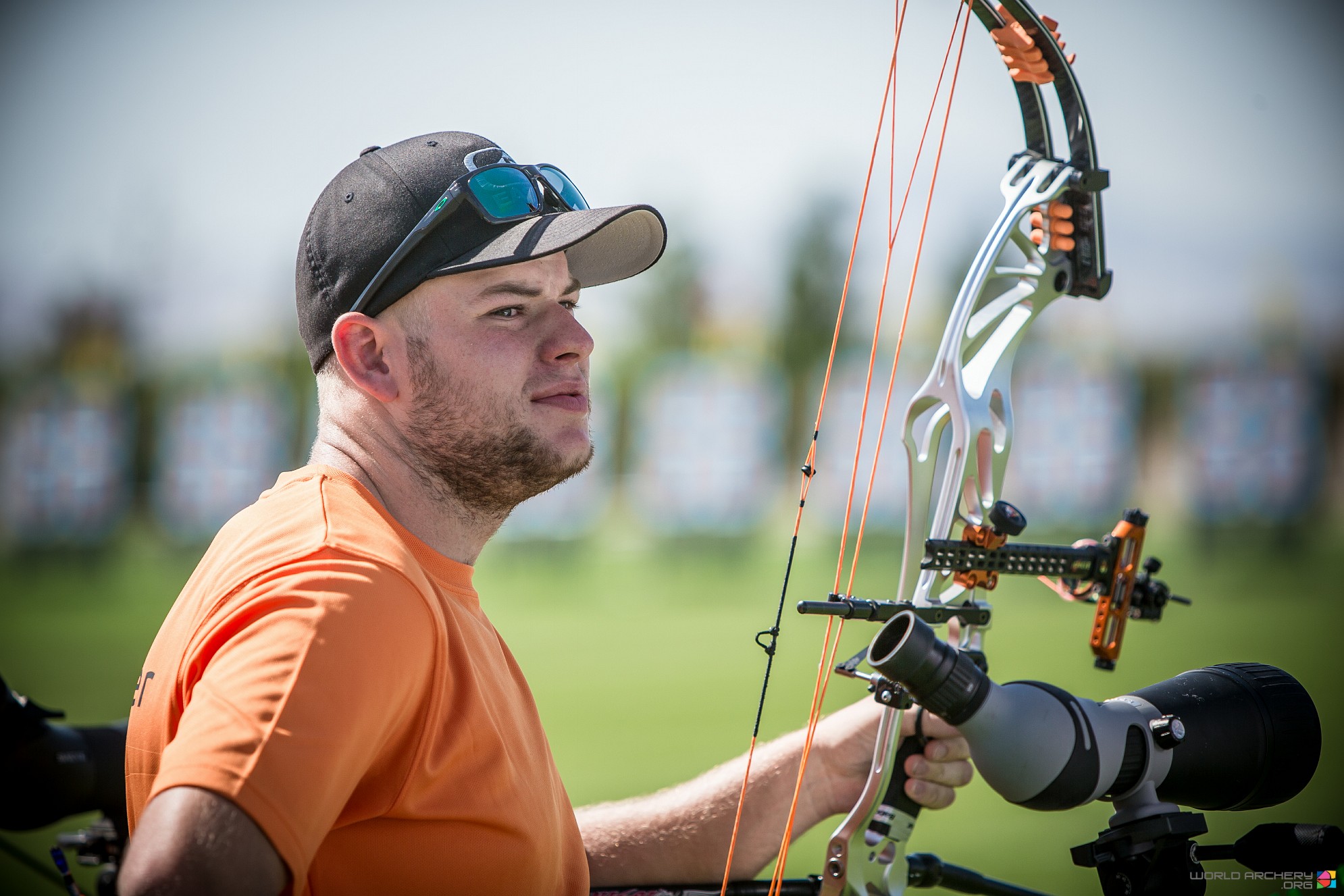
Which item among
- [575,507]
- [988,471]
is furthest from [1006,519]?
[575,507]

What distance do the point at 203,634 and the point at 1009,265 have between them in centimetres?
149

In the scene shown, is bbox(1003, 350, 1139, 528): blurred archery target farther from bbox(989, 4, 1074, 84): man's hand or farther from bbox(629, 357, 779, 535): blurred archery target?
bbox(989, 4, 1074, 84): man's hand

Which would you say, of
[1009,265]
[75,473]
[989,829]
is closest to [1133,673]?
[989,829]

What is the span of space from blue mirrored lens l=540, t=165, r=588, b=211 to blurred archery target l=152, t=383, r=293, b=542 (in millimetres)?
13673

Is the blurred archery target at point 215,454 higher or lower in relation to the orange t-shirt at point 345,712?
lower

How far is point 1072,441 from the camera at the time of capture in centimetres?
1378

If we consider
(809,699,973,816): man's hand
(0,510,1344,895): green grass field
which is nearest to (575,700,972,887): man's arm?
(809,699,973,816): man's hand

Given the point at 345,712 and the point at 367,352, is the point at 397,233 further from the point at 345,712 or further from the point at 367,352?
the point at 345,712

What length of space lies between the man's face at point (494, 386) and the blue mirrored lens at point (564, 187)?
18cm

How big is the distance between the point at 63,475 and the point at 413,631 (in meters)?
15.9

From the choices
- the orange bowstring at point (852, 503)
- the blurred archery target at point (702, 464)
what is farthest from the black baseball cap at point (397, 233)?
the blurred archery target at point (702, 464)

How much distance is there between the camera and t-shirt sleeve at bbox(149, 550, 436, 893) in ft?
3.06

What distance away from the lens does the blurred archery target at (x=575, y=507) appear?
1391 centimetres

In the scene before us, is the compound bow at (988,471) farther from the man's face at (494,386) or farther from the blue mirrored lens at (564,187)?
the blue mirrored lens at (564,187)
